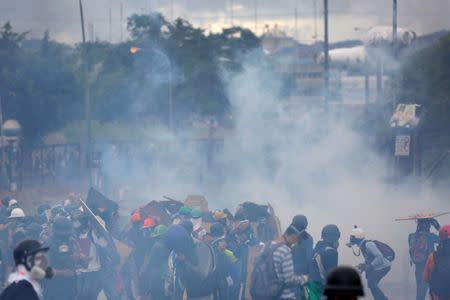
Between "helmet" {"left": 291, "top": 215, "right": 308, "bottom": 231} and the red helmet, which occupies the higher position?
"helmet" {"left": 291, "top": 215, "right": 308, "bottom": 231}

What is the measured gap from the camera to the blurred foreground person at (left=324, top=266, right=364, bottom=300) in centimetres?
419

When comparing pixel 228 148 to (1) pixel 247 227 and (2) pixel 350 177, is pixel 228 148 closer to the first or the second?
(2) pixel 350 177

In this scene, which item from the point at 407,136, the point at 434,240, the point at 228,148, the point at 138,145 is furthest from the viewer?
the point at 138,145

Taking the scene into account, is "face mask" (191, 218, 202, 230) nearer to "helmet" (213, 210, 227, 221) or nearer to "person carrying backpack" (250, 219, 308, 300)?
"helmet" (213, 210, 227, 221)

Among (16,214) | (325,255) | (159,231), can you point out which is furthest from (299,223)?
(16,214)

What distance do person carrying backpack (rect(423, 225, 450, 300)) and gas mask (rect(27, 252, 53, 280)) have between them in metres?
5.21

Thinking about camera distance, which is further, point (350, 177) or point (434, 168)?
point (350, 177)

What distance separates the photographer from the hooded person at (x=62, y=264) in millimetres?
10406

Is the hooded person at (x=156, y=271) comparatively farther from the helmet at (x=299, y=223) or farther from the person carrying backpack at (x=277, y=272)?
the person carrying backpack at (x=277, y=272)

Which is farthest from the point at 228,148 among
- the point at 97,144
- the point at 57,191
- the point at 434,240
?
the point at 434,240

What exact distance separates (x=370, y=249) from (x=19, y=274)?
6090 millimetres

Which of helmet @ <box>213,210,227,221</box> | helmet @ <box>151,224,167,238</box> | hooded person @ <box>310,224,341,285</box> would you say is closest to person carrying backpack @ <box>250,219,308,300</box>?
hooded person @ <box>310,224,341,285</box>

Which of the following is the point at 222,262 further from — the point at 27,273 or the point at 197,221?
the point at 27,273

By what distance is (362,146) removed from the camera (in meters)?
30.1
